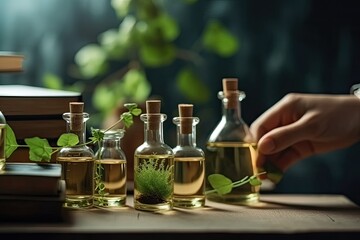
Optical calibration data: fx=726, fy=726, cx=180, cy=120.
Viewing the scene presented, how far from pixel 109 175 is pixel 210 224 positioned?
0.21 meters

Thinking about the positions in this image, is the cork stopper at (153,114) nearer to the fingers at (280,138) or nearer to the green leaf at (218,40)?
the fingers at (280,138)

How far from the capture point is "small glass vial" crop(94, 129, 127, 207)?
108cm

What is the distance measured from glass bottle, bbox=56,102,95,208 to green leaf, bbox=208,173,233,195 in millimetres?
194

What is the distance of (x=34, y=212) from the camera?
0.93 meters

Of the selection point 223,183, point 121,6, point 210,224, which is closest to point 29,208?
point 210,224

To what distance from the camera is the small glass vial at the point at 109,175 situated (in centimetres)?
108

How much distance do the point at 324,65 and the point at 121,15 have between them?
48 cm

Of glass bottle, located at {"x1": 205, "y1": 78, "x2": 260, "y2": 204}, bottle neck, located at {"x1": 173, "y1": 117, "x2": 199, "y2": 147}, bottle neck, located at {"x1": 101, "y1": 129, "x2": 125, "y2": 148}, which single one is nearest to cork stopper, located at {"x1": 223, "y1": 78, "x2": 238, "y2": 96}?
glass bottle, located at {"x1": 205, "y1": 78, "x2": 260, "y2": 204}

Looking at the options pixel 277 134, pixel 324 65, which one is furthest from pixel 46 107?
pixel 324 65

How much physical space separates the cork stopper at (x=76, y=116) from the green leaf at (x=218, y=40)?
0.59m

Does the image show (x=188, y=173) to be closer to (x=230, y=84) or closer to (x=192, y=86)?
(x=230, y=84)

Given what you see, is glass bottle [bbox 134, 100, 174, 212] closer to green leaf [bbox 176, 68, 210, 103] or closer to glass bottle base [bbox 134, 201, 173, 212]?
glass bottle base [bbox 134, 201, 173, 212]

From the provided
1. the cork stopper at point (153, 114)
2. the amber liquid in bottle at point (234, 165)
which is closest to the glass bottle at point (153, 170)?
the cork stopper at point (153, 114)

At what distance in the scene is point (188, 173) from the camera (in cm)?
110
